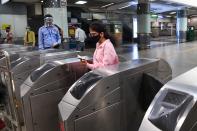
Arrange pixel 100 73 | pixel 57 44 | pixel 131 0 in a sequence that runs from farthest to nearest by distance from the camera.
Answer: pixel 131 0
pixel 57 44
pixel 100 73

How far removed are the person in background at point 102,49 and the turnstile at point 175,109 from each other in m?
1.15

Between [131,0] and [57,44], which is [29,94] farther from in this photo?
[131,0]

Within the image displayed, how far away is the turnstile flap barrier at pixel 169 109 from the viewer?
1031 mm

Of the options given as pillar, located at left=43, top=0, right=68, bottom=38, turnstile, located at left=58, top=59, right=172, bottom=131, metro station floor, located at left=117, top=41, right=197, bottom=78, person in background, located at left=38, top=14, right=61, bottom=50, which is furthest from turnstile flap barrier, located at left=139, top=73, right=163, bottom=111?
pillar, located at left=43, top=0, right=68, bottom=38

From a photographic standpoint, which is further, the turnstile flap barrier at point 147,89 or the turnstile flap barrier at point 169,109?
the turnstile flap barrier at point 147,89

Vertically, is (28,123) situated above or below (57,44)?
below

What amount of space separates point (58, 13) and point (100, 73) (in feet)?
15.9

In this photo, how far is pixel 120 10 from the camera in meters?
16.3

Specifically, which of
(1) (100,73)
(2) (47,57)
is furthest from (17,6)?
(1) (100,73)

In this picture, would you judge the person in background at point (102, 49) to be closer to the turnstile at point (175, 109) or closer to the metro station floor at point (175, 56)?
the turnstile at point (175, 109)

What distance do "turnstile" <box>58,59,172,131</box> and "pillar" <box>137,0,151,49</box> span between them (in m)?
10.9

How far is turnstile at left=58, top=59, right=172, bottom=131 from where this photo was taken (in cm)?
152

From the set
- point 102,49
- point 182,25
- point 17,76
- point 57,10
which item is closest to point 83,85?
point 102,49

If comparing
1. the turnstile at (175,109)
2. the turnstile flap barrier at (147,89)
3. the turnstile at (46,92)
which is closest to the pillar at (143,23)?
the turnstile at (46,92)
